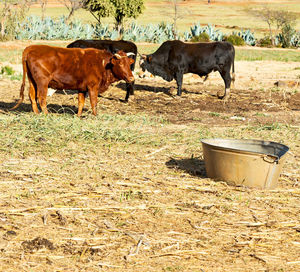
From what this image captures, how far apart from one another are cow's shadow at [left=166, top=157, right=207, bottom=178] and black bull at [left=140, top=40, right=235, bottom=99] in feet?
23.0

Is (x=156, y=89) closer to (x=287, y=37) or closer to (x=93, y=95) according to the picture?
(x=93, y=95)

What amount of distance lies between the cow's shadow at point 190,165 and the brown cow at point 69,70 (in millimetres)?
3273

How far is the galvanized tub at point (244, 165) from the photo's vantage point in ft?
17.4

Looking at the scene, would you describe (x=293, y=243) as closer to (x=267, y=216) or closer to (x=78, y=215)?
(x=267, y=216)

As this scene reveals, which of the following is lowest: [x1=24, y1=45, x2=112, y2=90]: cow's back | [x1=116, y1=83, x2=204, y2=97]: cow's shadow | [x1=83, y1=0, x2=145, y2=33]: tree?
[x1=116, y1=83, x2=204, y2=97]: cow's shadow

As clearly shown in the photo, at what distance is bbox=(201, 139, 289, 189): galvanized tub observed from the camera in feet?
17.4

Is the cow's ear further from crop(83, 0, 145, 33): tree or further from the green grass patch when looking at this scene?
crop(83, 0, 145, 33): tree

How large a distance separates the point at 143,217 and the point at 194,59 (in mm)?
9545

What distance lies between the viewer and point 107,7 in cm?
3747

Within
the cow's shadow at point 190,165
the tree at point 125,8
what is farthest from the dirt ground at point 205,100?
the tree at point 125,8

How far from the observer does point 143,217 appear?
457cm

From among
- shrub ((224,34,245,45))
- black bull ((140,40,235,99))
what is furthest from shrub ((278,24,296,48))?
black bull ((140,40,235,99))

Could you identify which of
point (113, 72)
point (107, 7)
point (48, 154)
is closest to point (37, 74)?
point (113, 72)

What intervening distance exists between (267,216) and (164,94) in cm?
906
